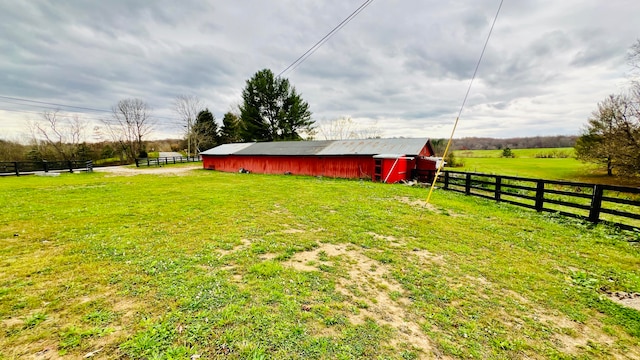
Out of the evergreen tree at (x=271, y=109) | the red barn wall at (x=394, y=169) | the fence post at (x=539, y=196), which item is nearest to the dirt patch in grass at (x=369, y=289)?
the fence post at (x=539, y=196)

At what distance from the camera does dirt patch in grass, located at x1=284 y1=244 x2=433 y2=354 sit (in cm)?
284

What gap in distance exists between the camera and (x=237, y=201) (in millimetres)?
9883

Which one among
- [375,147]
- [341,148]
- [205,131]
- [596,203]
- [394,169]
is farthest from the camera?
[205,131]

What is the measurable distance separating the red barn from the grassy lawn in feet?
31.7

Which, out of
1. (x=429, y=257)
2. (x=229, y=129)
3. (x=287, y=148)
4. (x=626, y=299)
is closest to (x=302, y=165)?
(x=287, y=148)

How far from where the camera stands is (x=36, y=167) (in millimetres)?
23750

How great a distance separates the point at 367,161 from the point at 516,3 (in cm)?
1251

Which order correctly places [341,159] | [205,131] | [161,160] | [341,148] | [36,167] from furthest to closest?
[205,131] < [161,160] < [36,167] < [341,148] < [341,159]

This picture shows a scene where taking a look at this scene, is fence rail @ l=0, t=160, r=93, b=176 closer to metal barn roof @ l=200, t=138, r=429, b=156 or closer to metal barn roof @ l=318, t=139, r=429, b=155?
metal barn roof @ l=200, t=138, r=429, b=156

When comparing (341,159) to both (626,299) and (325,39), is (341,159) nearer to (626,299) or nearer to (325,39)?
(325,39)

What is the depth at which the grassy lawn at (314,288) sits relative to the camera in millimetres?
2588

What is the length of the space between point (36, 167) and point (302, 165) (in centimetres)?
2661

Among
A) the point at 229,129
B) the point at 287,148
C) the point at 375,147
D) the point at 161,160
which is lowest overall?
the point at 161,160

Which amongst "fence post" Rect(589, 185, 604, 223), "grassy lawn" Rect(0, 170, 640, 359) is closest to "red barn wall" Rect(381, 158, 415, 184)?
"grassy lawn" Rect(0, 170, 640, 359)
